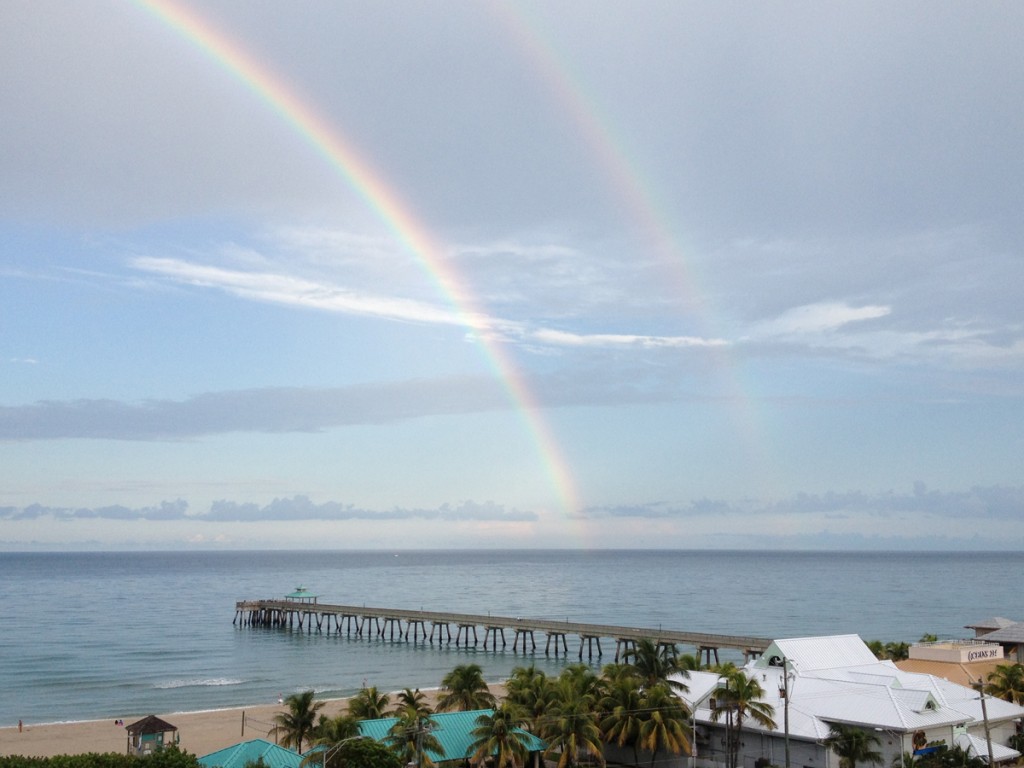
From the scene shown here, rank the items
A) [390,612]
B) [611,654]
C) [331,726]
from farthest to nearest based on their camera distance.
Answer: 1. [390,612]
2. [611,654]
3. [331,726]

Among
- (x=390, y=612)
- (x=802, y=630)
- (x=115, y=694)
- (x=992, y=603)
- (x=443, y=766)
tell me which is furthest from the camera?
(x=992, y=603)

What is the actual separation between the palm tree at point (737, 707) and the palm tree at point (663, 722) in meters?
1.60

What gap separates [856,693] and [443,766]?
18323mm

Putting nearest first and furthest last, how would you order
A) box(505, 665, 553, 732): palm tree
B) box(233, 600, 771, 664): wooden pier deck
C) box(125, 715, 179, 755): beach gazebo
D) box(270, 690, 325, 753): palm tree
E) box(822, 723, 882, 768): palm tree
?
box(822, 723, 882, 768): palm tree
box(505, 665, 553, 732): palm tree
box(270, 690, 325, 753): palm tree
box(125, 715, 179, 755): beach gazebo
box(233, 600, 771, 664): wooden pier deck

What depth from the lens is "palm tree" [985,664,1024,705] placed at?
150ft

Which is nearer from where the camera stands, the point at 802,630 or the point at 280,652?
the point at 280,652

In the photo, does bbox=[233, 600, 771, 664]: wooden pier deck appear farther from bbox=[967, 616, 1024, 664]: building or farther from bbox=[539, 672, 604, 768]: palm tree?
bbox=[539, 672, 604, 768]: palm tree

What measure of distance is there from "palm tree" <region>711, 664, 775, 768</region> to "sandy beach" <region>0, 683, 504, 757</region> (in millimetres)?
24017

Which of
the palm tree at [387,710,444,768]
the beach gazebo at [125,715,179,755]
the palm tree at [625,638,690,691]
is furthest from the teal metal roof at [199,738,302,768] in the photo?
the palm tree at [625,638,690,691]

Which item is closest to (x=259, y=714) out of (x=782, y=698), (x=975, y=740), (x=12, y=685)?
(x=12, y=685)

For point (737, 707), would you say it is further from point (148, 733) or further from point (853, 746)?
point (148, 733)

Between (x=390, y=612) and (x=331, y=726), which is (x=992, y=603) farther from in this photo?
(x=331, y=726)

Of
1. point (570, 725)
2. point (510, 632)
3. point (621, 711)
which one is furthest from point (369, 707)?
point (510, 632)

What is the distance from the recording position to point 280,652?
340ft
